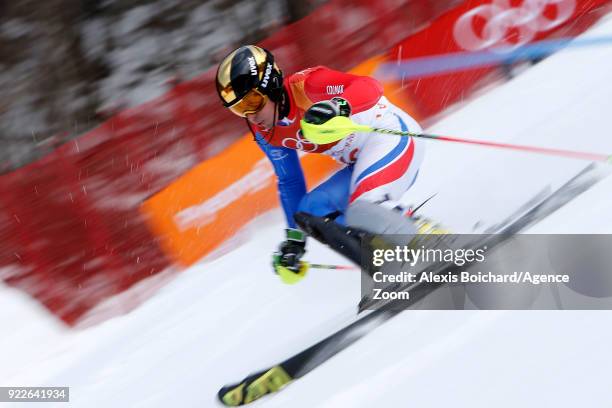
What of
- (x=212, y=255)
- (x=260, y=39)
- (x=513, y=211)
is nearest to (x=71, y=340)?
(x=212, y=255)

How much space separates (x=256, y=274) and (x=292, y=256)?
1028mm

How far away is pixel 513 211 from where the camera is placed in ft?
14.5

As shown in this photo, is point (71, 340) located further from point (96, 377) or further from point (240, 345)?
point (240, 345)

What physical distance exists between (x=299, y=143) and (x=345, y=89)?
362 mm

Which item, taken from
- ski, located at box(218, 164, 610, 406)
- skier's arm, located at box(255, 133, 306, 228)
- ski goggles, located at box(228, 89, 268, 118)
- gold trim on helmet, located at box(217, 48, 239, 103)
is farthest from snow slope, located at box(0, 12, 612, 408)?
gold trim on helmet, located at box(217, 48, 239, 103)

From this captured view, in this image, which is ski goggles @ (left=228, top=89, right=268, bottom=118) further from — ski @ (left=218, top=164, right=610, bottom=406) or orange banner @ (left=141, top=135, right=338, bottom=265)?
orange banner @ (left=141, top=135, right=338, bottom=265)

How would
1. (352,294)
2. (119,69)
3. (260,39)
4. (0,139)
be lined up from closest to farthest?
(352,294)
(0,139)
(119,69)
(260,39)

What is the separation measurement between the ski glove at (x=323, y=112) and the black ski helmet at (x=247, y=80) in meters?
0.23

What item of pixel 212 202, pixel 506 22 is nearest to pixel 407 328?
pixel 212 202

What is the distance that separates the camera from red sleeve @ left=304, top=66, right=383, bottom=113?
372cm

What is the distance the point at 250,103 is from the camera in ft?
11.8

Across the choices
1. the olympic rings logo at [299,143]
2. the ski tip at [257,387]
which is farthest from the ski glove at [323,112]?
the ski tip at [257,387]

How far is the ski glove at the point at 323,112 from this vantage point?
351 centimetres

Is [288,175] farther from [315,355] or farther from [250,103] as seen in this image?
[315,355]
